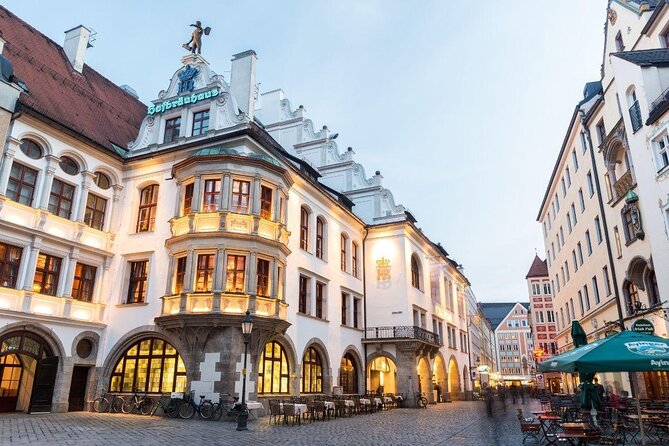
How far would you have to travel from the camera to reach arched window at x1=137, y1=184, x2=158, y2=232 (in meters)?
25.2

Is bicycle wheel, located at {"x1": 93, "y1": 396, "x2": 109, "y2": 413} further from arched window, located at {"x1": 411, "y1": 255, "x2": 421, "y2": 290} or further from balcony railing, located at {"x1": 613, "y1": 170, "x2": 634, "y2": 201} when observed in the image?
balcony railing, located at {"x1": 613, "y1": 170, "x2": 634, "y2": 201}

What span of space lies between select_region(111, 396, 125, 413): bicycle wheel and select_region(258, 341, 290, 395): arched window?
5.93 metres

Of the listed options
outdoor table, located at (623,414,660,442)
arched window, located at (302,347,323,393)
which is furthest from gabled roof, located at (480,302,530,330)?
outdoor table, located at (623,414,660,442)

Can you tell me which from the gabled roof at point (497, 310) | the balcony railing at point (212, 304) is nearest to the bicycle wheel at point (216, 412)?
the balcony railing at point (212, 304)

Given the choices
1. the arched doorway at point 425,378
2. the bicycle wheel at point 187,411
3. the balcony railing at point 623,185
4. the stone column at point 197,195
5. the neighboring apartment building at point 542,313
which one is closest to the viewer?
the bicycle wheel at point 187,411

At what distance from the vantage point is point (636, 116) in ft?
72.8

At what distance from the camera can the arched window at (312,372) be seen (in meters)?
26.4

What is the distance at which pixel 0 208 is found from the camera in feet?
65.7

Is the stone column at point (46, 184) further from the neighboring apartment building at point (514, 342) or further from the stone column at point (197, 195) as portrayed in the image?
the neighboring apartment building at point (514, 342)

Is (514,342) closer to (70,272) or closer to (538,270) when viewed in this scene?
(538,270)

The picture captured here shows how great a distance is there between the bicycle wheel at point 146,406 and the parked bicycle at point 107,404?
131 cm

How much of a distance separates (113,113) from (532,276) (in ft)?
228

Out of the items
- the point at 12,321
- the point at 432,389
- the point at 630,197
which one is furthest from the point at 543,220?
the point at 12,321

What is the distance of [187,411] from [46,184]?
11.3 metres
